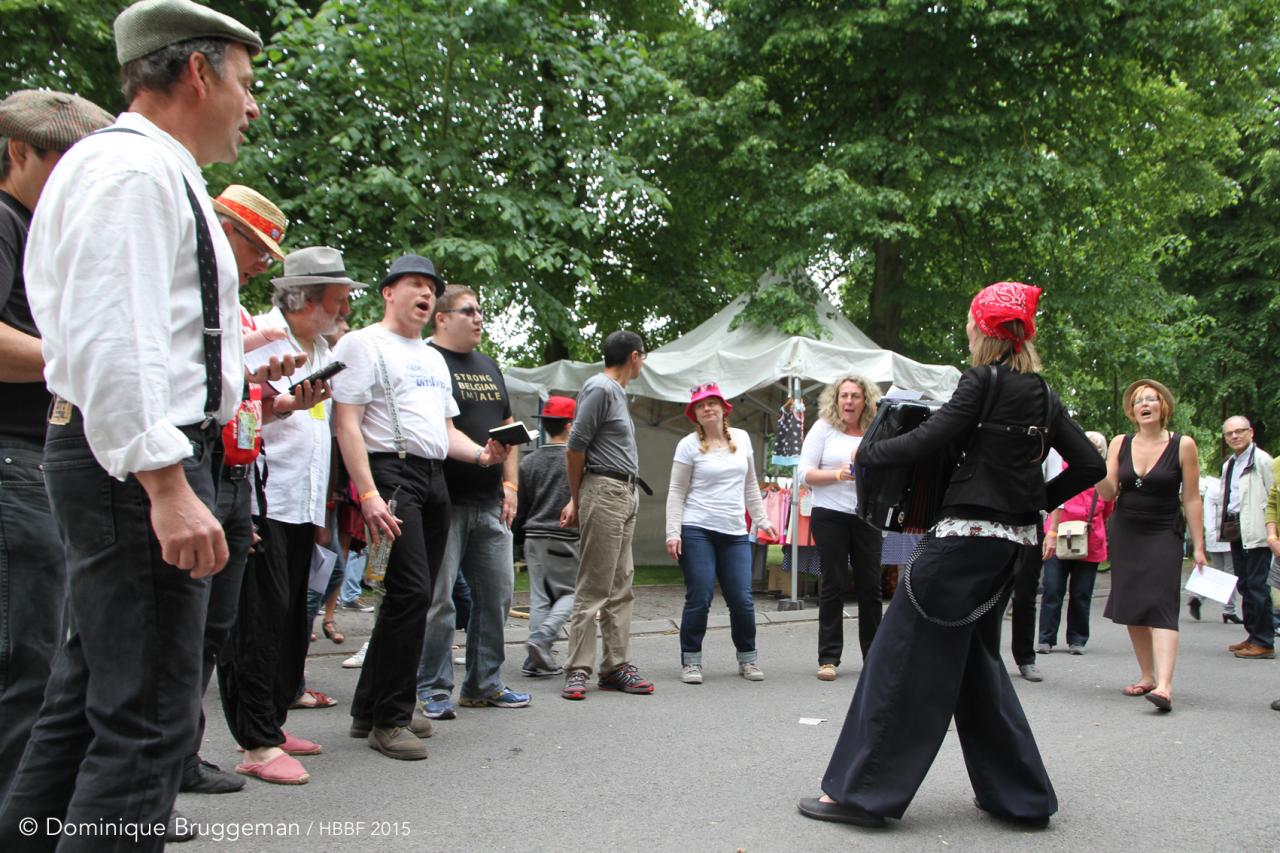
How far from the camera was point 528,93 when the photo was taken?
37.3ft

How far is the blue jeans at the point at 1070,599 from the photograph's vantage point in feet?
28.8

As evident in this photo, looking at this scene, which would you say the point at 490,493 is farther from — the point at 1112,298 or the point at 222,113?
the point at 1112,298

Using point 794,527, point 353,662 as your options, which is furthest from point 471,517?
point 794,527

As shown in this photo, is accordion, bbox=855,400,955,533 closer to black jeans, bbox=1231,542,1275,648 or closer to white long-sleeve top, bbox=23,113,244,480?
white long-sleeve top, bbox=23,113,244,480

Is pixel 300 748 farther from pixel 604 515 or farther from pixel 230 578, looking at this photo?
pixel 604 515

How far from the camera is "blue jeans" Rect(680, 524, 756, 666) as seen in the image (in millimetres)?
7031

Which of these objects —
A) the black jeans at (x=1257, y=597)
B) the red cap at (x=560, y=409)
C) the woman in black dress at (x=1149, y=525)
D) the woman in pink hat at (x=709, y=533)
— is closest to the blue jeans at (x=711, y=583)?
the woman in pink hat at (x=709, y=533)

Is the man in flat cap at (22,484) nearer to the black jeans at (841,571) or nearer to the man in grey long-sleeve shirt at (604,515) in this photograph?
the man in grey long-sleeve shirt at (604,515)

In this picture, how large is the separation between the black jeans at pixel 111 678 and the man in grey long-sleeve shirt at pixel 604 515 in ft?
13.9

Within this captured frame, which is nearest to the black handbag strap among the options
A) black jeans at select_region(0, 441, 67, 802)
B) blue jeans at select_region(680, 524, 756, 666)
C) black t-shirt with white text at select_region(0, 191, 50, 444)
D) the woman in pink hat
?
black jeans at select_region(0, 441, 67, 802)

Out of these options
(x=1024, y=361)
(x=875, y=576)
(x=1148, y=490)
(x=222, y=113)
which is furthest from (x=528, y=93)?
(x=222, y=113)

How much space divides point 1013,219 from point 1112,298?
193 centimetres

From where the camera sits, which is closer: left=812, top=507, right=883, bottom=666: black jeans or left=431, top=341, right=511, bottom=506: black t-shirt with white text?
left=431, top=341, right=511, bottom=506: black t-shirt with white text

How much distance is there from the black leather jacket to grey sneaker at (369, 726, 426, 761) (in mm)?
2243
